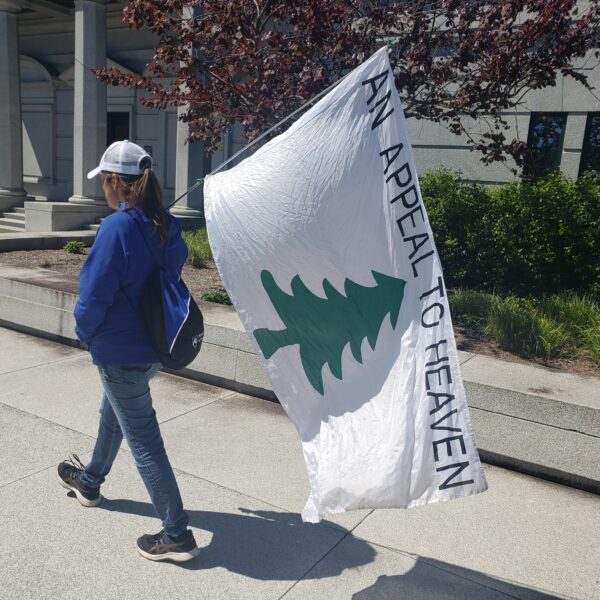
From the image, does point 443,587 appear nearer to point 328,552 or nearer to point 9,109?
point 328,552

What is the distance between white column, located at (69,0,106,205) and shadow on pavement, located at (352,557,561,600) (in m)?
11.8

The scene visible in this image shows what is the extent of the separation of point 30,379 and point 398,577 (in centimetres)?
385

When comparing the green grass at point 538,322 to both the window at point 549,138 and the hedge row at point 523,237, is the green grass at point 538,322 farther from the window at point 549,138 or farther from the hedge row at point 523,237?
the window at point 549,138

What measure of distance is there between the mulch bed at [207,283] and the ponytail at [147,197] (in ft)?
10.7

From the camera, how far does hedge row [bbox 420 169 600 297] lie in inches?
260

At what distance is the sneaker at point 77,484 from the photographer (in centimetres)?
342

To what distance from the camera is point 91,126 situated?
13039mm

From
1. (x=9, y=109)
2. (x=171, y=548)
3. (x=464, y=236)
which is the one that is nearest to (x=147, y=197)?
(x=171, y=548)

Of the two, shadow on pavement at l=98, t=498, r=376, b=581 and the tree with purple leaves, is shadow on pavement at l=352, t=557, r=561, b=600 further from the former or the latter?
the tree with purple leaves

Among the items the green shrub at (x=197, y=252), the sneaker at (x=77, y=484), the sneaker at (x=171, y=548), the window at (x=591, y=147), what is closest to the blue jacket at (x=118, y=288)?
the sneaker at (x=171, y=548)

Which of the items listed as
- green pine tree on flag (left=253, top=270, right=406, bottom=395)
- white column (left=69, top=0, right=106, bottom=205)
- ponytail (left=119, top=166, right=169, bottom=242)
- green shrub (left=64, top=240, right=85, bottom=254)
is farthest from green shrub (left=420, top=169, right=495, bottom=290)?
white column (left=69, top=0, right=106, bottom=205)

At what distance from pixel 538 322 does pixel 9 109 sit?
13.6m

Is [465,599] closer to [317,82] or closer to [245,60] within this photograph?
[317,82]

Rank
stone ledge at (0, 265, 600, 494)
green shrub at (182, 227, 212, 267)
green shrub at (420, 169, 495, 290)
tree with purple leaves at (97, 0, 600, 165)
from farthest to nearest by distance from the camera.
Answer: green shrub at (182, 227, 212, 267), green shrub at (420, 169, 495, 290), tree with purple leaves at (97, 0, 600, 165), stone ledge at (0, 265, 600, 494)
